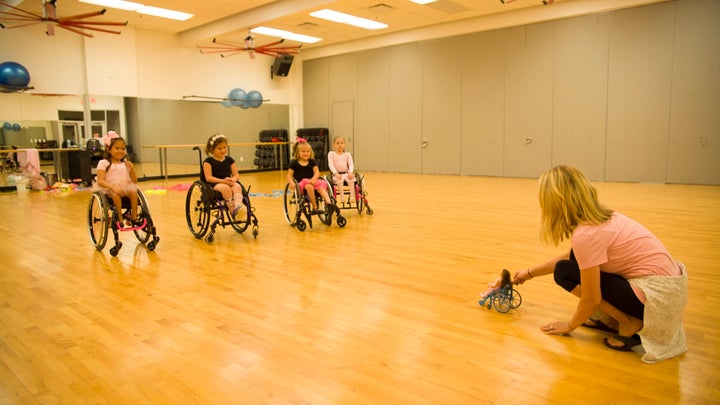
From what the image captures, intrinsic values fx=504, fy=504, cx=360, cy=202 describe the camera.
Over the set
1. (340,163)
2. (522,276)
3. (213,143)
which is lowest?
(522,276)

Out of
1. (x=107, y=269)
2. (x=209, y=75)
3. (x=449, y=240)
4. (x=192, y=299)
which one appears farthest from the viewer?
(x=209, y=75)

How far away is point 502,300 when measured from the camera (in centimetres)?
265

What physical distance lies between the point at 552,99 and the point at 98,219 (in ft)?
29.7

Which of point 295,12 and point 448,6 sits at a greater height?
point 448,6

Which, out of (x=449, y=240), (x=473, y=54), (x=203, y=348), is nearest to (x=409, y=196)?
(x=449, y=240)

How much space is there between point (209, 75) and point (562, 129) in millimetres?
8601

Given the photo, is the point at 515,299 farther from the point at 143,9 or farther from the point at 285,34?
the point at 285,34

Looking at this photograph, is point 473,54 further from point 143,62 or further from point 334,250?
point 334,250

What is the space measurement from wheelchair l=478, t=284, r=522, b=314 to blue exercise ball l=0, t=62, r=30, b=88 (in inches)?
387

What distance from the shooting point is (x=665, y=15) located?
29.5 ft

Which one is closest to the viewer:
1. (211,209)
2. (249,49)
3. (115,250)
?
(115,250)

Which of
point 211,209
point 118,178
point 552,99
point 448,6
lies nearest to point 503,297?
point 211,209

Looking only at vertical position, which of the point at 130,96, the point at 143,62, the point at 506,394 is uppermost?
the point at 143,62

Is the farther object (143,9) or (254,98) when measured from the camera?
(254,98)
